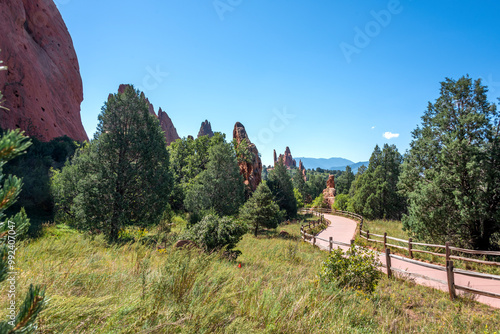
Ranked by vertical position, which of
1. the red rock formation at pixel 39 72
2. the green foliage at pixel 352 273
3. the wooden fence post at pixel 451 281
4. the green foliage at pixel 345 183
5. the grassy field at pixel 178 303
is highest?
the red rock formation at pixel 39 72

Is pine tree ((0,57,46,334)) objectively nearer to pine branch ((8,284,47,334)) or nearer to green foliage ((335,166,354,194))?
pine branch ((8,284,47,334))

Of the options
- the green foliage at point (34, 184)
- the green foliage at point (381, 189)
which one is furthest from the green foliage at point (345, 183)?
the green foliage at point (34, 184)

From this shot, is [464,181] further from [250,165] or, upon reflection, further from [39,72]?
[39,72]

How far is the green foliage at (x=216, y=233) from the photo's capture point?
9.68 metres

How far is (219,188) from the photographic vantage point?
76.8 ft

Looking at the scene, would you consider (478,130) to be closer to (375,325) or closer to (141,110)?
(375,325)

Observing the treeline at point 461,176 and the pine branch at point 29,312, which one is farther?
the treeline at point 461,176

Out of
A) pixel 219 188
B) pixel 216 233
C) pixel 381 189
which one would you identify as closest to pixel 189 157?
pixel 219 188

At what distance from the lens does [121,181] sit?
12.2 meters

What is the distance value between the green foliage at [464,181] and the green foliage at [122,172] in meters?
14.8

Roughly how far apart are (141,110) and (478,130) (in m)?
18.5

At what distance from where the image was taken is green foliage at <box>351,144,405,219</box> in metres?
33.7

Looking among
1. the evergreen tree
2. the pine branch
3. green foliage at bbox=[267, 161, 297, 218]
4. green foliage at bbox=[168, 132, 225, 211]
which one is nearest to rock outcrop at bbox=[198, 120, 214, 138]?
the evergreen tree

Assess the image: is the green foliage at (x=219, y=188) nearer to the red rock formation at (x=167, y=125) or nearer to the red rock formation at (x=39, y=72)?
the red rock formation at (x=39, y=72)
